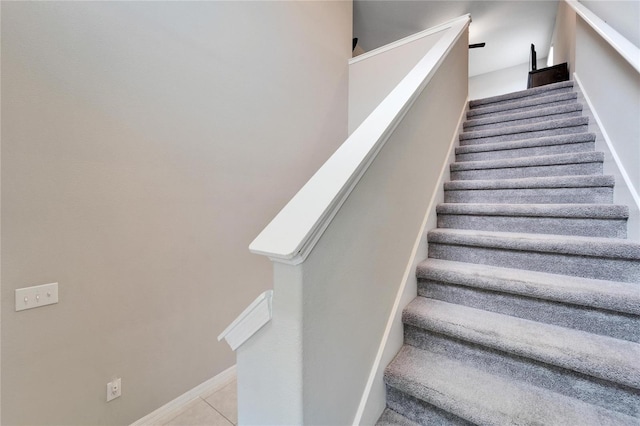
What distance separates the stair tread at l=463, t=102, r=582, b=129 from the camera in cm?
238

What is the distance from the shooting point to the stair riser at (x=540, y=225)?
1466 mm

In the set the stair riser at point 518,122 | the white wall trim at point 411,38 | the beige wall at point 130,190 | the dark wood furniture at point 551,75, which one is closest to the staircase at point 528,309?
the stair riser at point 518,122

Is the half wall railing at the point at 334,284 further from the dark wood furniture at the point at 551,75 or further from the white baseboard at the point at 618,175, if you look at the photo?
the dark wood furniture at the point at 551,75

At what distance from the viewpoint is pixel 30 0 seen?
1.24 meters

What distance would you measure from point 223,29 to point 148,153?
1093 millimetres

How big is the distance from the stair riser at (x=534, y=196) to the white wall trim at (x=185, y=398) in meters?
2.07

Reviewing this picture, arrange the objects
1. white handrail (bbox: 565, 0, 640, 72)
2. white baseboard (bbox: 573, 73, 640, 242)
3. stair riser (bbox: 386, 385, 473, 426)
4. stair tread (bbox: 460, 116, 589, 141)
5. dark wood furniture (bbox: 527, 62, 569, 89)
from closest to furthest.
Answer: stair riser (bbox: 386, 385, 473, 426)
white handrail (bbox: 565, 0, 640, 72)
white baseboard (bbox: 573, 73, 640, 242)
stair tread (bbox: 460, 116, 589, 141)
dark wood furniture (bbox: 527, 62, 569, 89)

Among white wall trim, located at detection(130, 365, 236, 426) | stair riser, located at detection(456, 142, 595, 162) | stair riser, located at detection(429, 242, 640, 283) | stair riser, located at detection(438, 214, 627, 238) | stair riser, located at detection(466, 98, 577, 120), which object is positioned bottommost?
white wall trim, located at detection(130, 365, 236, 426)

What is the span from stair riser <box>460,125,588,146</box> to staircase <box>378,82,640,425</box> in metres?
0.19

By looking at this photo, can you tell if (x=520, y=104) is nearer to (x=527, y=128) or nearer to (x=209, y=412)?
(x=527, y=128)

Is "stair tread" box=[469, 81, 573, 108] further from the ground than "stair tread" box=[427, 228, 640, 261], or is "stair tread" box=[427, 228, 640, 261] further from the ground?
"stair tread" box=[469, 81, 573, 108]

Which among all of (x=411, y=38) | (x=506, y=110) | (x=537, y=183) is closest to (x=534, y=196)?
(x=537, y=183)

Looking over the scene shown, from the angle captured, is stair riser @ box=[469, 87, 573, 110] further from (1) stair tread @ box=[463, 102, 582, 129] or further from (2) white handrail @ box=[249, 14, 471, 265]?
(2) white handrail @ box=[249, 14, 471, 265]

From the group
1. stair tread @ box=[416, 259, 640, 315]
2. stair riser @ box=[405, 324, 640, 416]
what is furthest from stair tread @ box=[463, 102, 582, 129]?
stair riser @ box=[405, 324, 640, 416]
